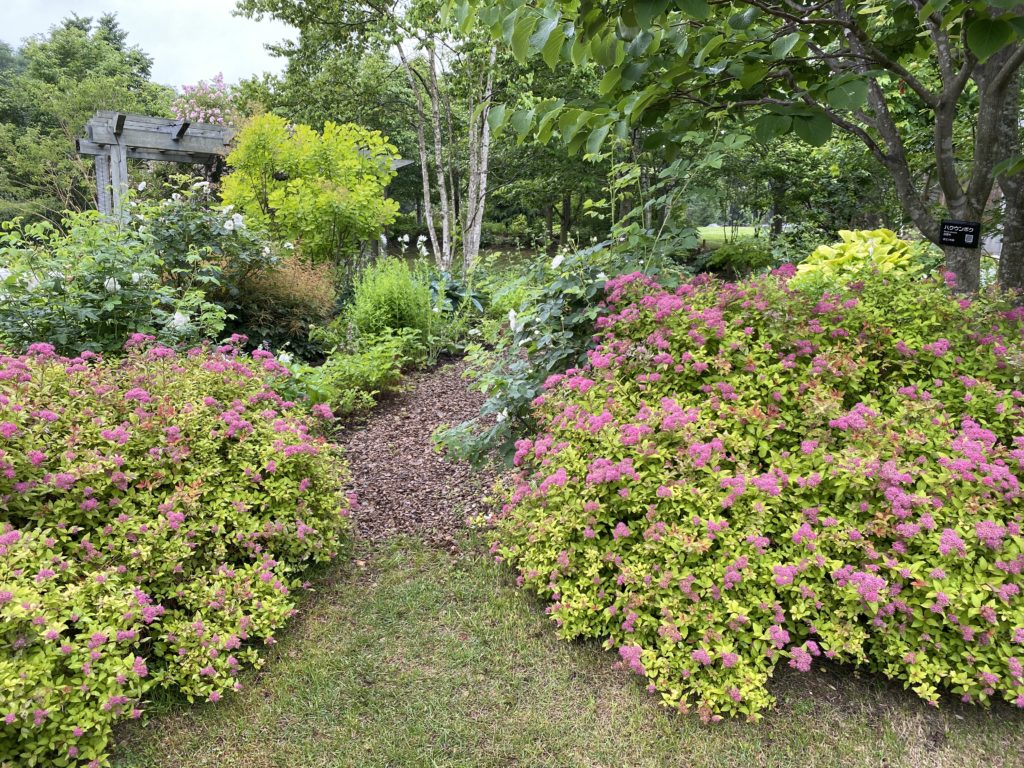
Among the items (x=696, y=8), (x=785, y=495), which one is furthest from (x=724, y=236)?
(x=696, y=8)

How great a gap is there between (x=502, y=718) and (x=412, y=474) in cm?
194

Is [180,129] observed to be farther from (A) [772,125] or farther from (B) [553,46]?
(A) [772,125]

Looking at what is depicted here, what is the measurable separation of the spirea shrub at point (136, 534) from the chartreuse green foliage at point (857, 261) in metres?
2.86

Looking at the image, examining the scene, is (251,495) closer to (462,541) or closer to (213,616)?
(213,616)

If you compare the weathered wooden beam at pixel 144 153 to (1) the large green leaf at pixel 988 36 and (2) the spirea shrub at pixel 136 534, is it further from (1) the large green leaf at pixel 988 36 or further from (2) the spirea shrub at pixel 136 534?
(1) the large green leaf at pixel 988 36

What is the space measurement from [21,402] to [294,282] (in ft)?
11.4

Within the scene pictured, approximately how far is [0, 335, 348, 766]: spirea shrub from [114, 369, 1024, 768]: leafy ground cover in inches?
6.0

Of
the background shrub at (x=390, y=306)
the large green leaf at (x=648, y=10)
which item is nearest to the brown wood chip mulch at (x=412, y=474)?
the background shrub at (x=390, y=306)

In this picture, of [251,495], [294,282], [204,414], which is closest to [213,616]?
[251,495]

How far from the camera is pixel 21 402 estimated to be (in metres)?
2.46

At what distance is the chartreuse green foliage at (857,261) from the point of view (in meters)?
3.43

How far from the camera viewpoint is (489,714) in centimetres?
208

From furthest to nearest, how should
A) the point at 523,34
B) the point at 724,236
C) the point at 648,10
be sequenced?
the point at 724,236 < the point at 523,34 < the point at 648,10

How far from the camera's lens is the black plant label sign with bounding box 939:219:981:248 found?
2938 mm
